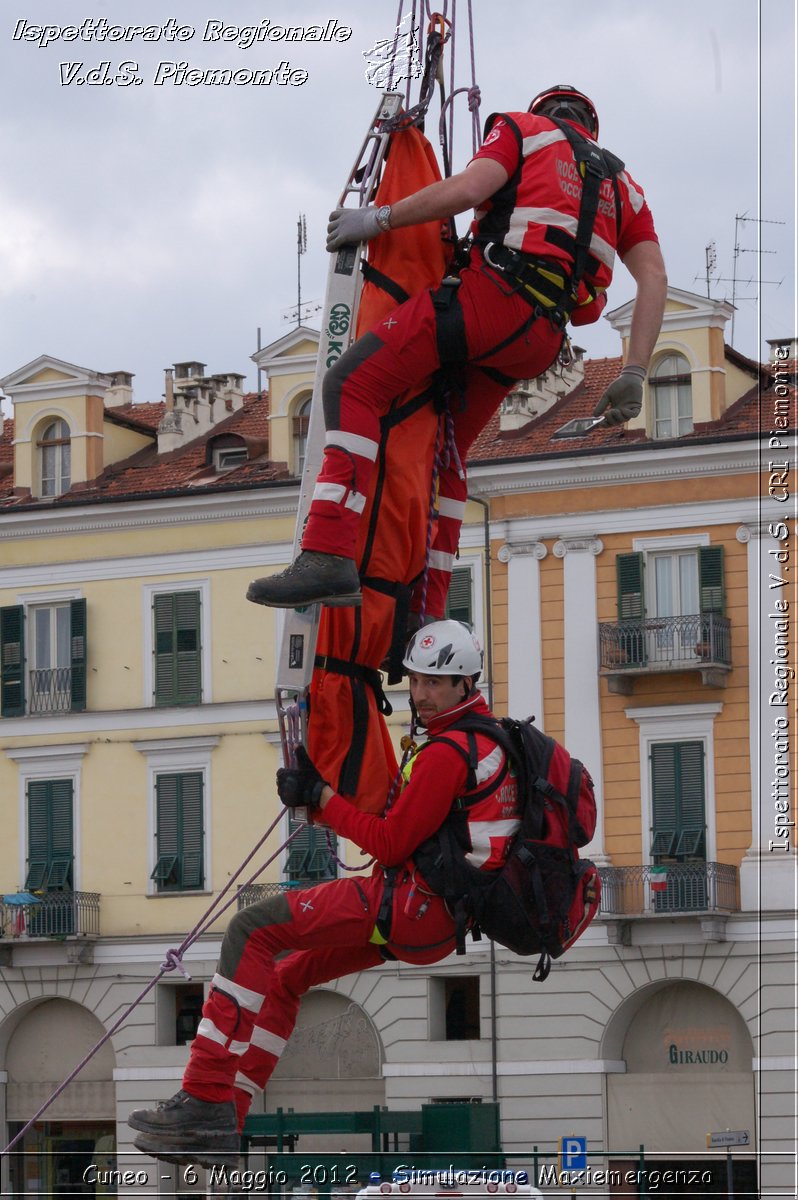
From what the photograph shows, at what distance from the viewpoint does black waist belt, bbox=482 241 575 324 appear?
1026 cm

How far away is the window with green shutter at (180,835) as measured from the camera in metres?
40.6

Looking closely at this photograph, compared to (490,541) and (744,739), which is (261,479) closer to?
(490,541)

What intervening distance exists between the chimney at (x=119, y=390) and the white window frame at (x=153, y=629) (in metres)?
7.34

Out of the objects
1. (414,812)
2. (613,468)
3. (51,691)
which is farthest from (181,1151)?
(51,691)

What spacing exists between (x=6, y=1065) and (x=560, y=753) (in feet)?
107

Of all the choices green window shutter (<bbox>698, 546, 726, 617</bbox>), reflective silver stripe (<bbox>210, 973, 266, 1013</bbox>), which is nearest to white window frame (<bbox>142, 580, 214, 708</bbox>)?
green window shutter (<bbox>698, 546, 726, 617</bbox>)

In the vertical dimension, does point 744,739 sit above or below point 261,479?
below

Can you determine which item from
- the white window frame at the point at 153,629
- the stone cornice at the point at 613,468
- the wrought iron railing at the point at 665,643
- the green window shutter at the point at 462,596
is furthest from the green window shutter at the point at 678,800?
the white window frame at the point at 153,629

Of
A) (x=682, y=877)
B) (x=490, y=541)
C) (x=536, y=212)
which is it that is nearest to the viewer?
(x=536, y=212)

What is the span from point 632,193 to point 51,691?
32.2 metres

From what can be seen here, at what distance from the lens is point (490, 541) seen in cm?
4016

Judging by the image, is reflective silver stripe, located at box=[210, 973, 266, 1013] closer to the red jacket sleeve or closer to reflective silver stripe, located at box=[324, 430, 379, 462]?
the red jacket sleeve

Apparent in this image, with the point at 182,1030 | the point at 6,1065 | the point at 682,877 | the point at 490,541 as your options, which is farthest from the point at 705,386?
the point at 6,1065

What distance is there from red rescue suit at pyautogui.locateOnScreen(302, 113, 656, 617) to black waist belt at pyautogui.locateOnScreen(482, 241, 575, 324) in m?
0.03
